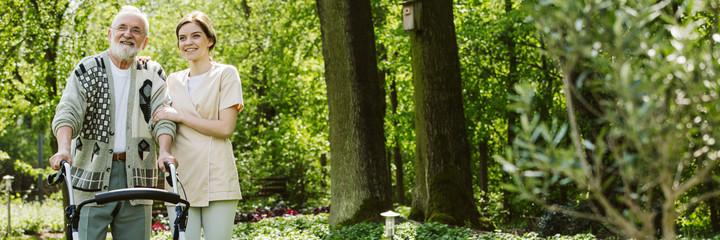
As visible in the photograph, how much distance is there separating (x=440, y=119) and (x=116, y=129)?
487 centimetres

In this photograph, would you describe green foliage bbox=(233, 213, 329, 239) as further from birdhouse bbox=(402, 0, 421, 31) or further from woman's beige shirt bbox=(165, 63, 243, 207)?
woman's beige shirt bbox=(165, 63, 243, 207)

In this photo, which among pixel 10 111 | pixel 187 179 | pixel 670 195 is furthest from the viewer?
pixel 10 111

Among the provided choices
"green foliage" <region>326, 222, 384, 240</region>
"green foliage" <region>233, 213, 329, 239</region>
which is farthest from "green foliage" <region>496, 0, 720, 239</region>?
"green foliage" <region>233, 213, 329, 239</region>

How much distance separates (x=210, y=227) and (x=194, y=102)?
2.26 feet

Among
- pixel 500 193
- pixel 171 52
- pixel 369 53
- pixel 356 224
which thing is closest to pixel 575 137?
pixel 356 224

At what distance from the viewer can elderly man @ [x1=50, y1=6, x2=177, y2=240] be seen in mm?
3254

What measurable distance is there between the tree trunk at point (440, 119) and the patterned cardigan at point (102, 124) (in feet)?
15.1

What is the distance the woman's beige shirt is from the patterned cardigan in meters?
0.12

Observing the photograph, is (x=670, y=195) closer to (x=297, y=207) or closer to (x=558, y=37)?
(x=558, y=37)

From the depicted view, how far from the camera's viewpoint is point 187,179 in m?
3.52

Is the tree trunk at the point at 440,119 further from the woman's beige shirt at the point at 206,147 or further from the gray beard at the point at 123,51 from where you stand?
the gray beard at the point at 123,51

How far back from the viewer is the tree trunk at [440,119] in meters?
7.62

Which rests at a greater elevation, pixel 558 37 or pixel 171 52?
pixel 171 52

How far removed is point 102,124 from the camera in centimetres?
334
